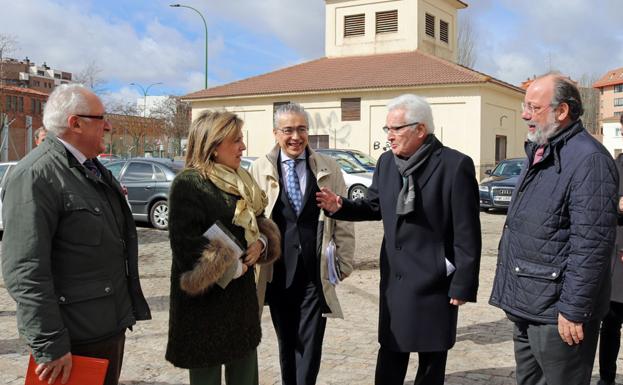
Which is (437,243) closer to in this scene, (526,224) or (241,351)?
(526,224)

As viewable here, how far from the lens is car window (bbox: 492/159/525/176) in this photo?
18.2 m

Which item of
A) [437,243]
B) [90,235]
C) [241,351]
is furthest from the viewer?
[437,243]

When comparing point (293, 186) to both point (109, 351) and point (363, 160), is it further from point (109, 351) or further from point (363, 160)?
point (363, 160)

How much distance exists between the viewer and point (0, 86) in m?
37.9

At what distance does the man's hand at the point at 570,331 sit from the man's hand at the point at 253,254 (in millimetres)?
1573

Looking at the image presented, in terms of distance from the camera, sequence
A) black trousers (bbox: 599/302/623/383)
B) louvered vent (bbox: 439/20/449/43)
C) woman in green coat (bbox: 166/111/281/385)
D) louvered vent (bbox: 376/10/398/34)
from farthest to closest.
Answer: louvered vent (bbox: 439/20/449/43) < louvered vent (bbox: 376/10/398/34) < black trousers (bbox: 599/302/623/383) < woman in green coat (bbox: 166/111/281/385)

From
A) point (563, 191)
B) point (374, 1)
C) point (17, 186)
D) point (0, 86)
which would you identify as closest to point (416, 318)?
point (563, 191)

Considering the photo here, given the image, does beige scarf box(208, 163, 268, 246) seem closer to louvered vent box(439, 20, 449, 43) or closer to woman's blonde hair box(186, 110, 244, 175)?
woman's blonde hair box(186, 110, 244, 175)

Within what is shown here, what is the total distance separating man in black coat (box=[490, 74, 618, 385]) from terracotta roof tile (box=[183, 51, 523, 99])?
26.5 meters

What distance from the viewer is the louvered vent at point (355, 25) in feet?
117

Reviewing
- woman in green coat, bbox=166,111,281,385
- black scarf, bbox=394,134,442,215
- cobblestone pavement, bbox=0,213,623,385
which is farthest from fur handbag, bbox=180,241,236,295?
cobblestone pavement, bbox=0,213,623,385

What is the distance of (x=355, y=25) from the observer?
36.0 metres

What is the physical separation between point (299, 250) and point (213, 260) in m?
1.15

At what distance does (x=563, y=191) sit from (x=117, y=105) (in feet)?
145
